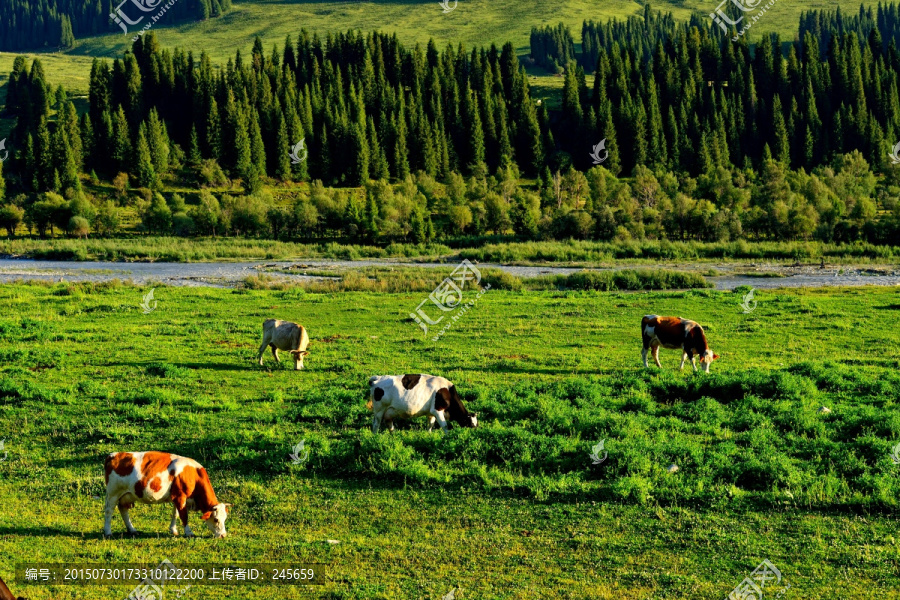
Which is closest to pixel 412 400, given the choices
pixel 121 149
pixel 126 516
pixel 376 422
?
pixel 376 422

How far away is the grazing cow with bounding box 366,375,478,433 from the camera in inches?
623

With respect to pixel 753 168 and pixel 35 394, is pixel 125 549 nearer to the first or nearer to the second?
pixel 35 394

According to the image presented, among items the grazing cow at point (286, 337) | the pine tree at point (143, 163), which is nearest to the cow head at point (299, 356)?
the grazing cow at point (286, 337)

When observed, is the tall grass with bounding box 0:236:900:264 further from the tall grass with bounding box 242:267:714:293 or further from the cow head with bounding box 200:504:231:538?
the cow head with bounding box 200:504:231:538

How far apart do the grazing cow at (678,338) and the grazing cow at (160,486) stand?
14995mm

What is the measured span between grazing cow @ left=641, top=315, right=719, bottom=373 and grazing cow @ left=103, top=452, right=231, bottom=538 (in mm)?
14995

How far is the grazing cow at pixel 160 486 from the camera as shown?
11.0 m

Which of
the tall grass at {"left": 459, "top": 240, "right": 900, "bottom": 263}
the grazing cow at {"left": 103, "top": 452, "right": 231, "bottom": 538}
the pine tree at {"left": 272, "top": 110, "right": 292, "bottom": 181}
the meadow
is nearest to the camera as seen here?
the grazing cow at {"left": 103, "top": 452, "right": 231, "bottom": 538}

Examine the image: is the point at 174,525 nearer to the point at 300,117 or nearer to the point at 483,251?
the point at 483,251

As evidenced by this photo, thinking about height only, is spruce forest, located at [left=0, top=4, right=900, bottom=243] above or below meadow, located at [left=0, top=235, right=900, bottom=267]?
above

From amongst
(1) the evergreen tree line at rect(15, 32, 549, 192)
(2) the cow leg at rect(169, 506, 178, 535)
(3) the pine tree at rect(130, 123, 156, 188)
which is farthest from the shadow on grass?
(3) the pine tree at rect(130, 123, 156, 188)

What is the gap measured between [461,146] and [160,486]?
13639 cm

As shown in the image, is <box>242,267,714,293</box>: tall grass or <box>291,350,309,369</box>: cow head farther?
<box>242,267,714,293</box>: tall grass

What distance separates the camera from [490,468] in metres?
14.2
